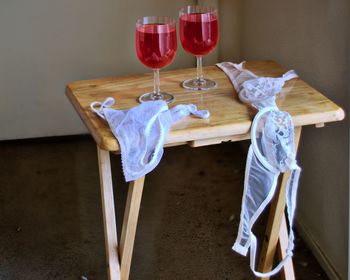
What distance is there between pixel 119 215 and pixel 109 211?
62 centimetres

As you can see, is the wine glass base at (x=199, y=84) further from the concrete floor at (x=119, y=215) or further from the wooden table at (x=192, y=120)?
the concrete floor at (x=119, y=215)

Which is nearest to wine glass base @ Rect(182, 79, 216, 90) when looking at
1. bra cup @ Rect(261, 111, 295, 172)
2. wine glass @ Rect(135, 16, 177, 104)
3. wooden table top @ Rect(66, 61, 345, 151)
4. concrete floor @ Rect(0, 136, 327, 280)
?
wooden table top @ Rect(66, 61, 345, 151)

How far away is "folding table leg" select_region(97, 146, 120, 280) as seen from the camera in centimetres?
123

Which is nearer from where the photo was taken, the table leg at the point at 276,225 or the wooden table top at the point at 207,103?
the wooden table top at the point at 207,103

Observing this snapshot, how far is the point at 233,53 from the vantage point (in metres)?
2.12

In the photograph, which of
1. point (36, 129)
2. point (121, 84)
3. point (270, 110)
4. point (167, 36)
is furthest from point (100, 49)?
point (270, 110)

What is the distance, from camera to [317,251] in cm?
164

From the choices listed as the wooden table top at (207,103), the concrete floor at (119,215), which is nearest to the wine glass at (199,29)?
the wooden table top at (207,103)

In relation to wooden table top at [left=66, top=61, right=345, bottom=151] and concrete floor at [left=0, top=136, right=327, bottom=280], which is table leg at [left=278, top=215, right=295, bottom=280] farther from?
wooden table top at [left=66, top=61, right=345, bottom=151]

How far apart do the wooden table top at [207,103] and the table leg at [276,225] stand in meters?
0.06

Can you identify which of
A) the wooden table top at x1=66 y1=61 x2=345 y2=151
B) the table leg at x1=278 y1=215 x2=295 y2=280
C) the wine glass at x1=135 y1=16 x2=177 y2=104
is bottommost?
the table leg at x1=278 y1=215 x2=295 y2=280

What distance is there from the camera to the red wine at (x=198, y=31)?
1.28 meters

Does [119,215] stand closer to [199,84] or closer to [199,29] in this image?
[199,84]

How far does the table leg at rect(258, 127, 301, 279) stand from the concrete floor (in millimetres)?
211
